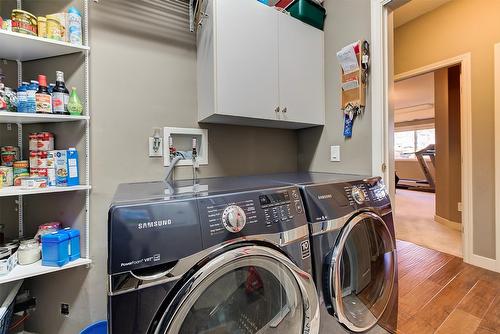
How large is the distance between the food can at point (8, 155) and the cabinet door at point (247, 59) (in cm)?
109

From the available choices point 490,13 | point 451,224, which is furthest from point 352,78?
point 451,224

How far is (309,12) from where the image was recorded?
160cm

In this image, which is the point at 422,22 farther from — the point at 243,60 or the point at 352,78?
the point at 243,60

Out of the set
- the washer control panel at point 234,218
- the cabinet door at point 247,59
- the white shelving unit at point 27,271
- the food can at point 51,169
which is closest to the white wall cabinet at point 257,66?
the cabinet door at point 247,59

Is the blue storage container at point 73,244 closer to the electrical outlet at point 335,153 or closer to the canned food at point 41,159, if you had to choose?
the canned food at point 41,159

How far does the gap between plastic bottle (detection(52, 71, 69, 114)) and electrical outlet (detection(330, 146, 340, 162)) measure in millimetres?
1662

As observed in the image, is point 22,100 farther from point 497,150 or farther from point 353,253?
point 497,150

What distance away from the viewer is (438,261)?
7.67 feet

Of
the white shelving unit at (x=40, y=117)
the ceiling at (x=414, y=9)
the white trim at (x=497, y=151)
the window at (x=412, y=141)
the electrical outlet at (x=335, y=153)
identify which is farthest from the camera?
the window at (x=412, y=141)

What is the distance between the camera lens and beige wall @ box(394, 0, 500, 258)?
7.23 feet

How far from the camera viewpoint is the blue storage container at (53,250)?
3.51 ft

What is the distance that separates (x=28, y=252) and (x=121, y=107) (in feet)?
2.78

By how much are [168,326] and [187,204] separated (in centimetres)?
32

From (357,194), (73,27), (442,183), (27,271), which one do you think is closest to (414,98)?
(442,183)
